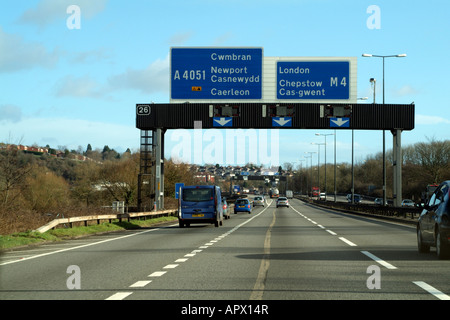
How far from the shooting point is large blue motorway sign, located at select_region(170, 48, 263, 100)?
3684cm

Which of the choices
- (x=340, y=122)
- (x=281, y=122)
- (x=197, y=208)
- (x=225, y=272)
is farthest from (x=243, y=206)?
(x=225, y=272)

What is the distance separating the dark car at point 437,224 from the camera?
14055 mm

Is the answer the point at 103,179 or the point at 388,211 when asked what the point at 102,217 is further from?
the point at 103,179

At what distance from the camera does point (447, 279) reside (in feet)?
35.9

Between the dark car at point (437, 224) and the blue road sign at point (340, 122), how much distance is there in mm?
24980

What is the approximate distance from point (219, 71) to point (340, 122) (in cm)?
906

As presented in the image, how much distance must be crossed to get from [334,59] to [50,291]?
30.2 meters

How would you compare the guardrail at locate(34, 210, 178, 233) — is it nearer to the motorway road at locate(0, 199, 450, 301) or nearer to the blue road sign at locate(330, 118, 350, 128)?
the motorway road at locate(0, 199, 450, 301)

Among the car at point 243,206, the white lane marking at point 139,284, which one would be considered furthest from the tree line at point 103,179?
the white lane marking at point 139,284

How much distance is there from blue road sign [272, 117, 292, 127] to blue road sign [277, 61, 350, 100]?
161 inches

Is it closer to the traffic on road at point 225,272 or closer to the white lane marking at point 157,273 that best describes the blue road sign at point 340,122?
the traffic on road at point 225,272

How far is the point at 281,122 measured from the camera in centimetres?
4172
